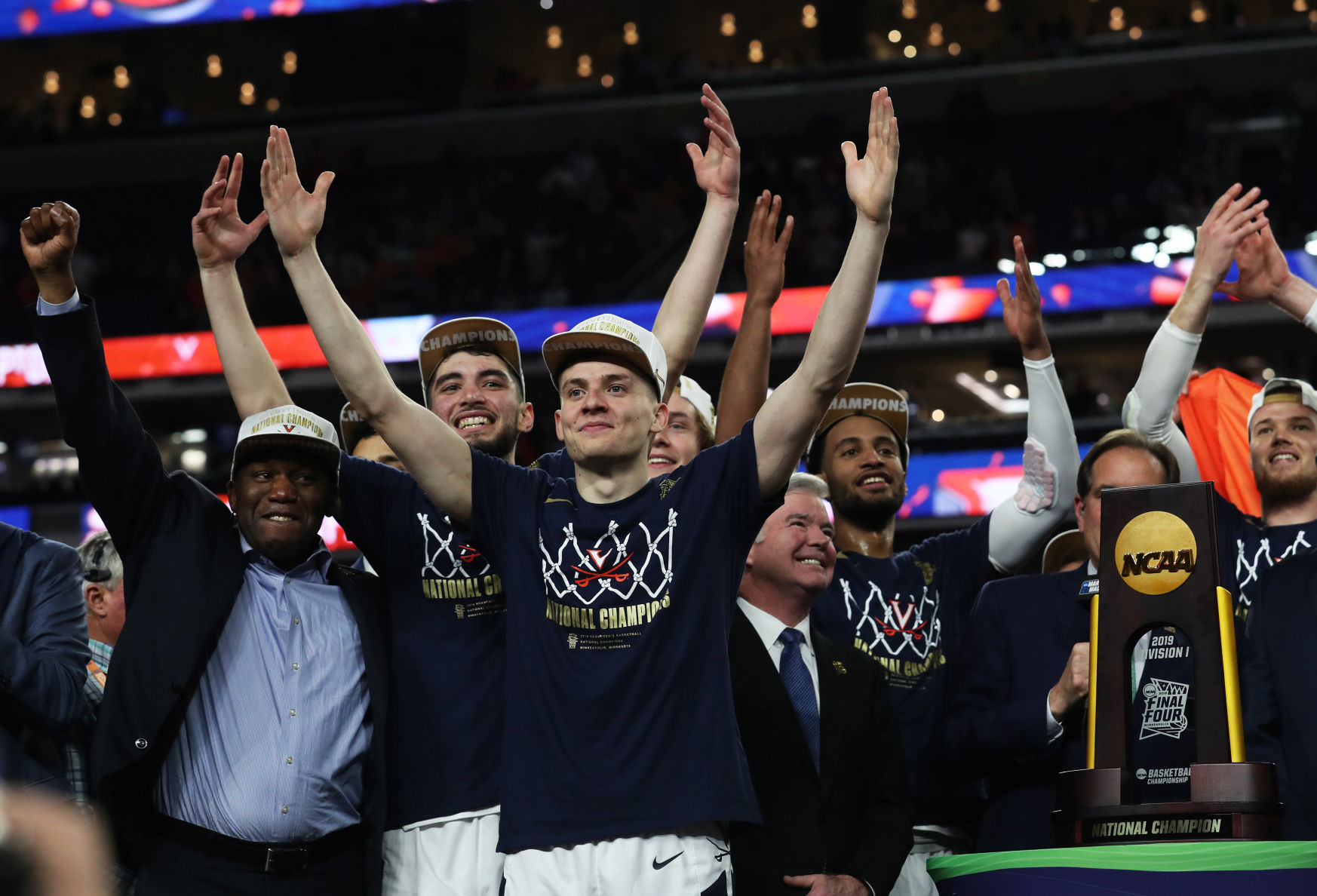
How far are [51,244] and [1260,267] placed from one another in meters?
3.41

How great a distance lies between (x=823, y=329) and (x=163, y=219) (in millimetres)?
21662

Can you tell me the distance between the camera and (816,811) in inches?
139

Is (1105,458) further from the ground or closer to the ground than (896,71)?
closer to the ground

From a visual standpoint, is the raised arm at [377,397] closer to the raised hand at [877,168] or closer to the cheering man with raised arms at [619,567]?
the cheering man with raised arms at [619,567]

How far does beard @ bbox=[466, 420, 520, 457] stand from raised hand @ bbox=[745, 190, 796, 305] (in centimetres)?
99

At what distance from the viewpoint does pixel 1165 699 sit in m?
A: 3.02

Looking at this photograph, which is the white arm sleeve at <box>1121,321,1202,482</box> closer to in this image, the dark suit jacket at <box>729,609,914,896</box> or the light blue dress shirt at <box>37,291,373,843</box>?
the dark suit jacket at <box>729,609,914,896</box>

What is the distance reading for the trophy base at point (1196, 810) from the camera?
264 cm

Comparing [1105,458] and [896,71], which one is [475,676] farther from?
[896,71]

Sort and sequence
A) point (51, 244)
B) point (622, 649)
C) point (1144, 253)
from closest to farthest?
point (622, 649)
point (51, 244)
point (1144, 253)

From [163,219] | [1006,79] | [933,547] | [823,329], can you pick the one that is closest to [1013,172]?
[1006,79]

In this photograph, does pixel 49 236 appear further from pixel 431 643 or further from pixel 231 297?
pixel 431 643

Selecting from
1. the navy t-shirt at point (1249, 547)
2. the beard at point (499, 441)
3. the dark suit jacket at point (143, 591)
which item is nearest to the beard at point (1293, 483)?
the navy t-shirt at point (1249, 547)

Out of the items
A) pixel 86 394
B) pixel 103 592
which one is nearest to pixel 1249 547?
pixel 86 394
